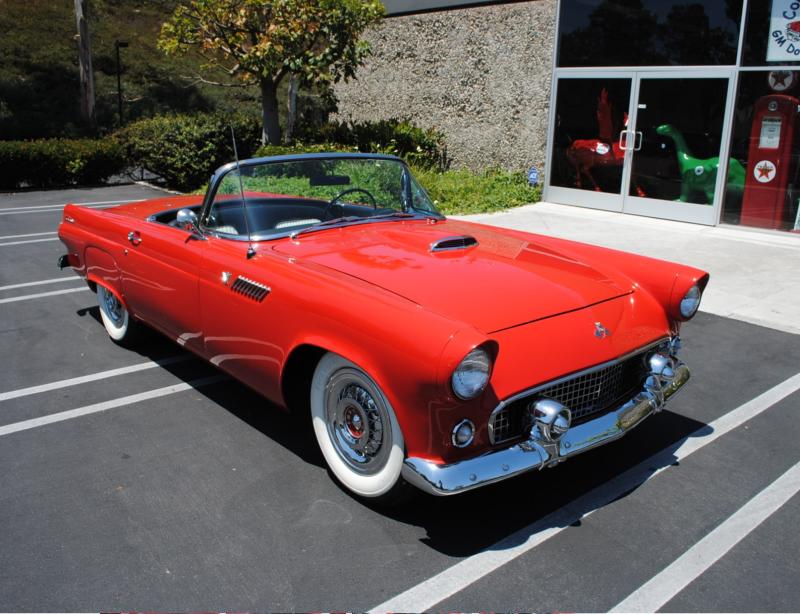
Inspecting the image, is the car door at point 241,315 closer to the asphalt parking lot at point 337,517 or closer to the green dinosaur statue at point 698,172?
the asphalt parking lot at point 337,517

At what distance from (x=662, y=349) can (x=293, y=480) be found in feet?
6.39

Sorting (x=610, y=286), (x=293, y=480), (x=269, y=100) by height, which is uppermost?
(x=269, y=100)

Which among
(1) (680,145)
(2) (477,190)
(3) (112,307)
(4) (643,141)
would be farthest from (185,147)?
(3) (112,307)

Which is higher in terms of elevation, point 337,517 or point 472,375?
point 472,375

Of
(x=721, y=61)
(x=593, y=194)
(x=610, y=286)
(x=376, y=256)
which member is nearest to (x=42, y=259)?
(x=376, y=256)

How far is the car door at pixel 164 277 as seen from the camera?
4.06m

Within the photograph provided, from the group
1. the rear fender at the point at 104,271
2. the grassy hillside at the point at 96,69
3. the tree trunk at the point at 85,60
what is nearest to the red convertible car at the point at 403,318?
the rear fender at the point at 104,271

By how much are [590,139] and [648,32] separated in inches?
70.3

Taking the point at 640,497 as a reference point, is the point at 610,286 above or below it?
above

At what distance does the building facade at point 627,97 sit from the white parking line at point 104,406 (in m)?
8.06

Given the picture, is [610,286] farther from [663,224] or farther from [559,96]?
[559,96]

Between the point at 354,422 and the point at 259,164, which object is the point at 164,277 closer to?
the point at 259,164

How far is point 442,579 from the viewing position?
270 cm

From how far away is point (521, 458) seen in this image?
2.79 meters
